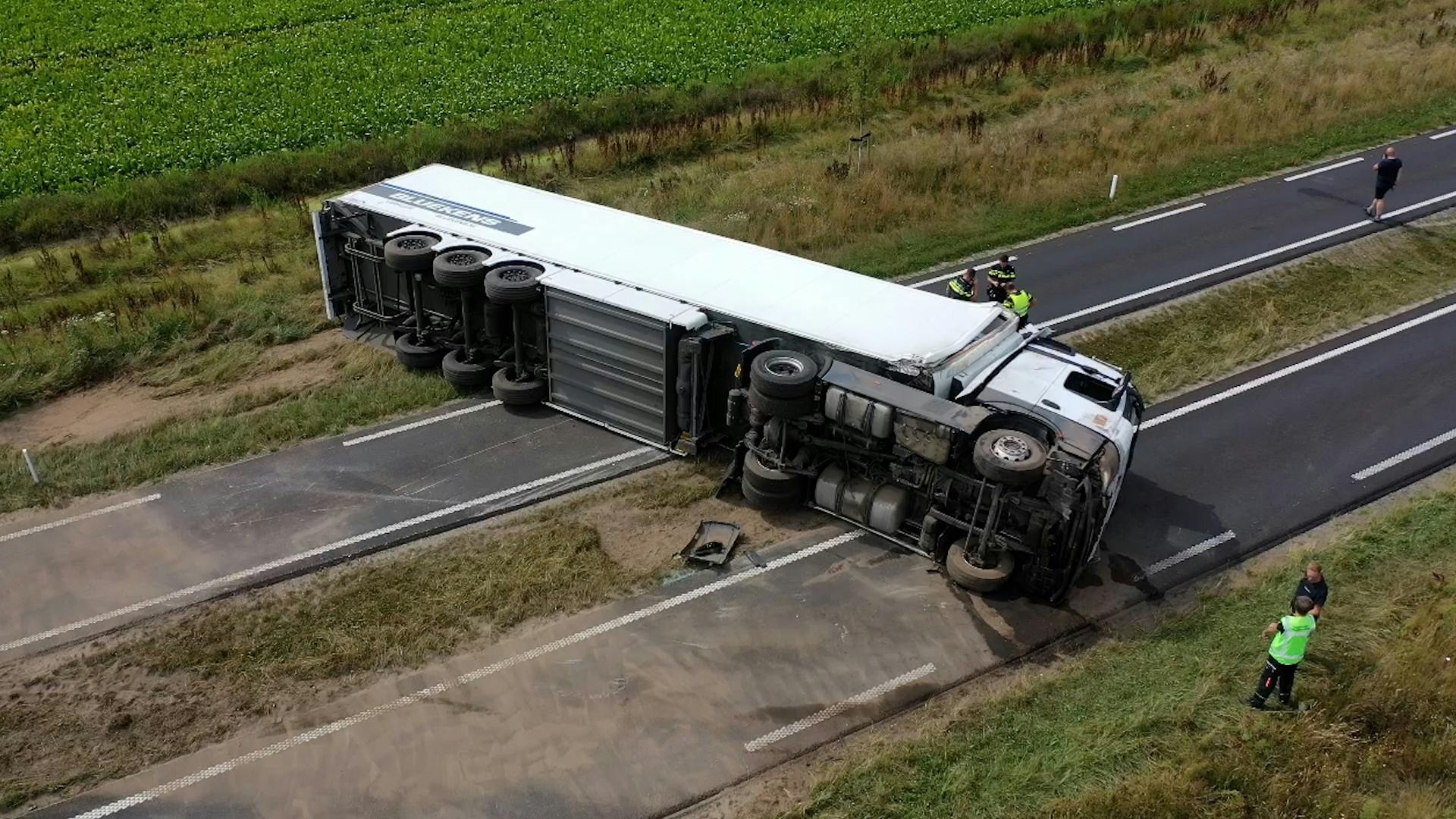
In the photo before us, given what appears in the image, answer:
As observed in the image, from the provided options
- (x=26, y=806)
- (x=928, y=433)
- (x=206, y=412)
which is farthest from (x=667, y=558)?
(x=206, y=412)

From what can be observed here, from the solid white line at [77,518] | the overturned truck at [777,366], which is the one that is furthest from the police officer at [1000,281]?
the solid white line at [77,518]

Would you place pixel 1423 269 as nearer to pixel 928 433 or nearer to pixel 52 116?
pixel 928 433

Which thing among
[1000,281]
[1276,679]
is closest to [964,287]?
[1000,281]

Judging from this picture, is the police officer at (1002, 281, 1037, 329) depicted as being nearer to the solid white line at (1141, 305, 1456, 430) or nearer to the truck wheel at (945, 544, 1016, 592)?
the solid white line at (1141, 305, 1456, 430)

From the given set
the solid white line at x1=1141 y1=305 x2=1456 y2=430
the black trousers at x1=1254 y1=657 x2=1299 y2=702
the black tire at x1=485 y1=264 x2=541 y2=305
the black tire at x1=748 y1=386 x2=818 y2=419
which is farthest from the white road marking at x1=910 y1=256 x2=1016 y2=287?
the black trousers at x1=1254 y1=657 x2=1299 y2=702

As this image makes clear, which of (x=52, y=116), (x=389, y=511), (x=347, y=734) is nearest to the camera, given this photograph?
(x=347, y=734)

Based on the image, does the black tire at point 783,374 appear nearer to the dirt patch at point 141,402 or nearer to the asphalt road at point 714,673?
the asphalt road at point 714,673
